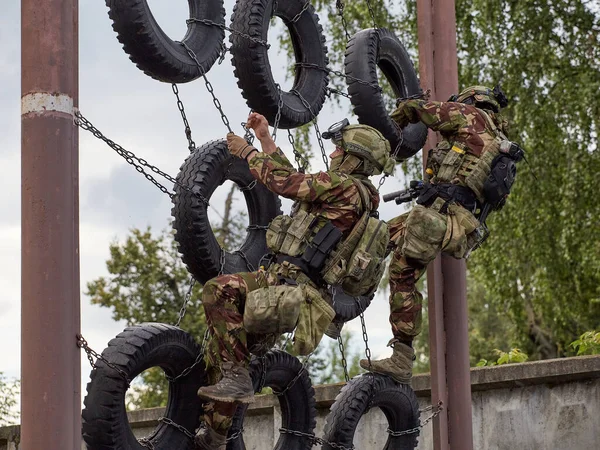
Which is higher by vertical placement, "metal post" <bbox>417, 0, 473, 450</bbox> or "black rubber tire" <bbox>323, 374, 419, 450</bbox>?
"metal post" <bbox>417, 0, 473, 450</bbox>

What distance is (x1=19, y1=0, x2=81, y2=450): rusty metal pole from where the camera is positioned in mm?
6863

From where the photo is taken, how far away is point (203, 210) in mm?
7977

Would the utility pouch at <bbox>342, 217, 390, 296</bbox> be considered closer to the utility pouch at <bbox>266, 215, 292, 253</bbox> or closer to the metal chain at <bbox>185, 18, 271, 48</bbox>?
the utility pouch at <bbox>266, 215, 292, 253</bbox>

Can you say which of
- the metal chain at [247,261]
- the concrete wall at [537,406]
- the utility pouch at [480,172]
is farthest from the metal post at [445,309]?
the metal chain at [247,261]

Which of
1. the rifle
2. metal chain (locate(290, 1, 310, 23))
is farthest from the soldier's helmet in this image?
metal chain (locate(290, 1, 310, 23))

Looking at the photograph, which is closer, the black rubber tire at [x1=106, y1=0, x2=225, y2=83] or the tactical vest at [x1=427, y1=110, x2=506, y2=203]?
the black rubber tire at [x1=106, y1=0, x2=225, y2=83]

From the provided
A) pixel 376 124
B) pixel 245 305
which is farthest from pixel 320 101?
pixel 245 305

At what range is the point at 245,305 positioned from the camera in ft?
24.3

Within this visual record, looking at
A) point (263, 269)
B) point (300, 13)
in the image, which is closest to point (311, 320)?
point (263, 269)

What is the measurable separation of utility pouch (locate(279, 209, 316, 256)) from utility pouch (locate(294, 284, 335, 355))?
0.23 m

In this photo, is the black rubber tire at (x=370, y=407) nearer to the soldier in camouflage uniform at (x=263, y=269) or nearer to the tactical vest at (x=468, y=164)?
the soldier in camouflage uniform at (x=263, y=269)

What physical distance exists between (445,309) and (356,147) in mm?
2592

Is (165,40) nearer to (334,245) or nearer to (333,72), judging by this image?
(334,245)

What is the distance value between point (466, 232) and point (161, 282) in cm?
1581
